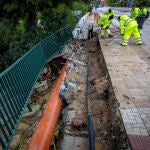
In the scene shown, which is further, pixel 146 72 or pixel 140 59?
pixel 140 59

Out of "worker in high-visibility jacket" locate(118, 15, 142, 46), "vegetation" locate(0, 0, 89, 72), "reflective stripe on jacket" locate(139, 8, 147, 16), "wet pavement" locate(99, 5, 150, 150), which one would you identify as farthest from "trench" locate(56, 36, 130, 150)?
"reflective stripe on jacket" locate(139, 8, 147, 16)

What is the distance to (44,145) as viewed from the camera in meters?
3.68

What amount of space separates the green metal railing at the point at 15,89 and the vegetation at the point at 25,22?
3061 mm

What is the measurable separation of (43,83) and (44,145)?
12.4 feet

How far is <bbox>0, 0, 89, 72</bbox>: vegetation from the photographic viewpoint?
9438 millimetres

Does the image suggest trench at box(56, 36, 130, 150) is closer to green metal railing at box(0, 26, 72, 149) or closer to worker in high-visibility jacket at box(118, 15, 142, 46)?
green metal railing at box(0, 26, 72, 149)

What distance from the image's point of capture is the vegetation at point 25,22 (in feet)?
31.0

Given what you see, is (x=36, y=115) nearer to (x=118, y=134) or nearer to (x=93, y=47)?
(x=118, y=134)

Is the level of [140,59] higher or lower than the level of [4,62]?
higher

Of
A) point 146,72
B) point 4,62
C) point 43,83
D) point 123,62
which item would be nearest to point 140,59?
point 123,62

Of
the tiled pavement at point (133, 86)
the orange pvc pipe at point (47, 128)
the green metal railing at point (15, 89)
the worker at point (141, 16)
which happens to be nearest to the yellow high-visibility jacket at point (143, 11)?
the worker at point (141, 16)

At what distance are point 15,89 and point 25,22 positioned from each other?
26.8 feet

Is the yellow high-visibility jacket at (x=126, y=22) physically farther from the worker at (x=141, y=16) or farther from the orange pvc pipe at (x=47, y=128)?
the orange pvc pipe at (x=47, y=128)

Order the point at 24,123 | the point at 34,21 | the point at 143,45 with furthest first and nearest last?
the point at 34,21, the point at 143,45, the point at 24,123
